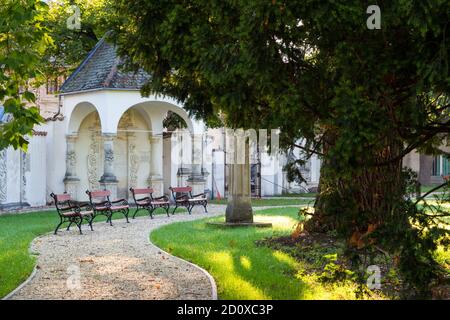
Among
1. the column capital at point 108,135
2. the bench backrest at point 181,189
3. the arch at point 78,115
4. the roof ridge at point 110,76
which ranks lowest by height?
the bench backrest at point 181,189

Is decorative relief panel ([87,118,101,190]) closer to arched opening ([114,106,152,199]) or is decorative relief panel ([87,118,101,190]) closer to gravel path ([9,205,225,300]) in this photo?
arched opening ([114,106,152,199])

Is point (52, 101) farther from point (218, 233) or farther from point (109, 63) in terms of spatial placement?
point (218, 233)

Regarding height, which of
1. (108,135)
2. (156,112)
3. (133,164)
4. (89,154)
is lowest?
(133,164)

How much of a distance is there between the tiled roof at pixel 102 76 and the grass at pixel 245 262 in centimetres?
801

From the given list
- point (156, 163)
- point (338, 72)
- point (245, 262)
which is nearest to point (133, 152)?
point (156, 163)

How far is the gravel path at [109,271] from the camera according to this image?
8.26m

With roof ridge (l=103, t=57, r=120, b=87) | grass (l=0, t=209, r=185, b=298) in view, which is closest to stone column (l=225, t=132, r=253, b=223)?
grass (l=0, t=209, r=185, b=298)

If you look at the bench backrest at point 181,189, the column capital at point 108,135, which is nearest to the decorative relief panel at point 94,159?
the column capital at point 108,135

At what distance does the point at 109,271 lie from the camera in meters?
10.0

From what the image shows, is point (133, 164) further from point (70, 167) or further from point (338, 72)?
point (338, 72)

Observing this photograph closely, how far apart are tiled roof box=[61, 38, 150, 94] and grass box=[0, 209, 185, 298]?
4521 mm

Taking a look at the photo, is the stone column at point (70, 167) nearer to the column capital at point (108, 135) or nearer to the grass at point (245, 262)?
the column capital at point (108, 135)

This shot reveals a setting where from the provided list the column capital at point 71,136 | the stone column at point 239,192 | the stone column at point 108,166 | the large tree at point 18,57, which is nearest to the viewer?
the large tree at point 18,57

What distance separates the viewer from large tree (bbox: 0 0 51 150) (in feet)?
24.6
